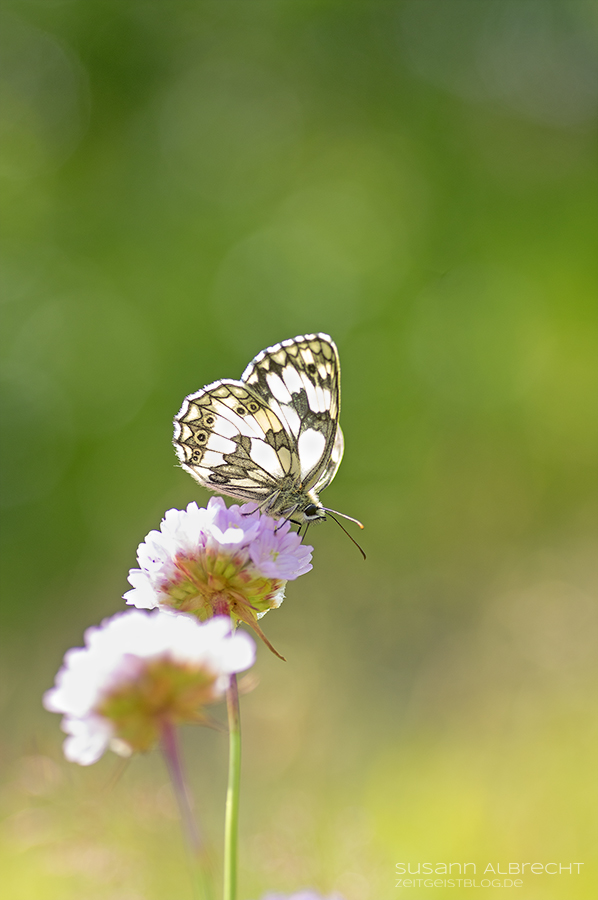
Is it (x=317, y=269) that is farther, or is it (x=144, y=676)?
(x=317, y=269)

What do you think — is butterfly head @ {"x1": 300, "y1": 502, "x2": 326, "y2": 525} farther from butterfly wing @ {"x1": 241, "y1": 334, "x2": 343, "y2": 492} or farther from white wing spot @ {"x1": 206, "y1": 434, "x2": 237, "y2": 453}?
white wing spot @ {"x1": 206, "y1": 434, "x2": 237, "y2": 453}

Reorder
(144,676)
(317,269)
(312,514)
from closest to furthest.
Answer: (144,676), (312,514), (317,269)

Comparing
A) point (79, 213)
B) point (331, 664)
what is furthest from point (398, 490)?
point (79, 213)

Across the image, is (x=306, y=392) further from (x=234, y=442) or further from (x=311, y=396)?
(x=234, y=442)

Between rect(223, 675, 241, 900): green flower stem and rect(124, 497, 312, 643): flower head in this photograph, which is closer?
rect(223, 675, 241, 900): green flower stem

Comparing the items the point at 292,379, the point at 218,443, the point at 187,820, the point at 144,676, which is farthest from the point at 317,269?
the point at 187,820

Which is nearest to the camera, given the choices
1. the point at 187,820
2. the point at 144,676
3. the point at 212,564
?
the point at 187,820

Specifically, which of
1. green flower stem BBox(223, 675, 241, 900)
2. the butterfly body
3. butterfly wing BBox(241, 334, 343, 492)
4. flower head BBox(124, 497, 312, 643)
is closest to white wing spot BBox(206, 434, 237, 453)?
the butterfly body
